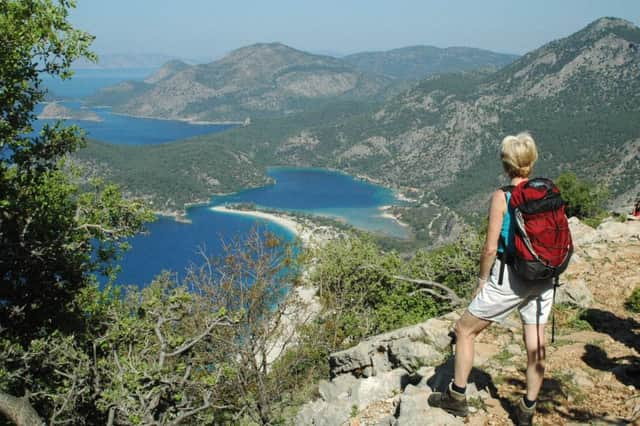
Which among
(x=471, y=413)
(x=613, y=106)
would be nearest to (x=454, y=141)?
(x=613, y=106)

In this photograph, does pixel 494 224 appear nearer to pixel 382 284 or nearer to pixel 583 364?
pixel 583 364

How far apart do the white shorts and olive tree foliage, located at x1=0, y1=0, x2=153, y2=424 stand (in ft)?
16.3

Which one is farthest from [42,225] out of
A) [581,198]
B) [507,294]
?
[581,198]

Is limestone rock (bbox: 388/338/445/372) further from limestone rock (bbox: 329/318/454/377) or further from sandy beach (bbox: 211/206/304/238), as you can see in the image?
sandy beach (bbox: 211/206/304/238)

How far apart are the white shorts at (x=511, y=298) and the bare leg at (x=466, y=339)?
0.07 metres

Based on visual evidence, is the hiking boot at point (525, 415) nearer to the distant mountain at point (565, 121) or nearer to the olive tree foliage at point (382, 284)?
the olive tree foliage at point (382, 284)

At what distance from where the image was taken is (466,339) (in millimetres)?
4586

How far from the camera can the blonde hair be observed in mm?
4234

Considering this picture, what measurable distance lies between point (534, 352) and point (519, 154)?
183 centimetres

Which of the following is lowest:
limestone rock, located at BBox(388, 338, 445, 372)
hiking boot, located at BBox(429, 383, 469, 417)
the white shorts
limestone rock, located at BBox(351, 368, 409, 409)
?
limestone rock, located at BBox(351, 368, 409, 409)

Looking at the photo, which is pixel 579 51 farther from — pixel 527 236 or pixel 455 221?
pixel 527 236

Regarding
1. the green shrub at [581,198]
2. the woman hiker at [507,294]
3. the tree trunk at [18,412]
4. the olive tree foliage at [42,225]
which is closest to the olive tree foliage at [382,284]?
the olive tree foliage at [42,225]

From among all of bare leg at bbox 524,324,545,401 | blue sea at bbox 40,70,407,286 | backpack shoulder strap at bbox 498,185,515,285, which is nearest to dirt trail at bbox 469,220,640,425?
bare leg at bbox 524,324,545,401

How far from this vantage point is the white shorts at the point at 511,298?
4.29m
